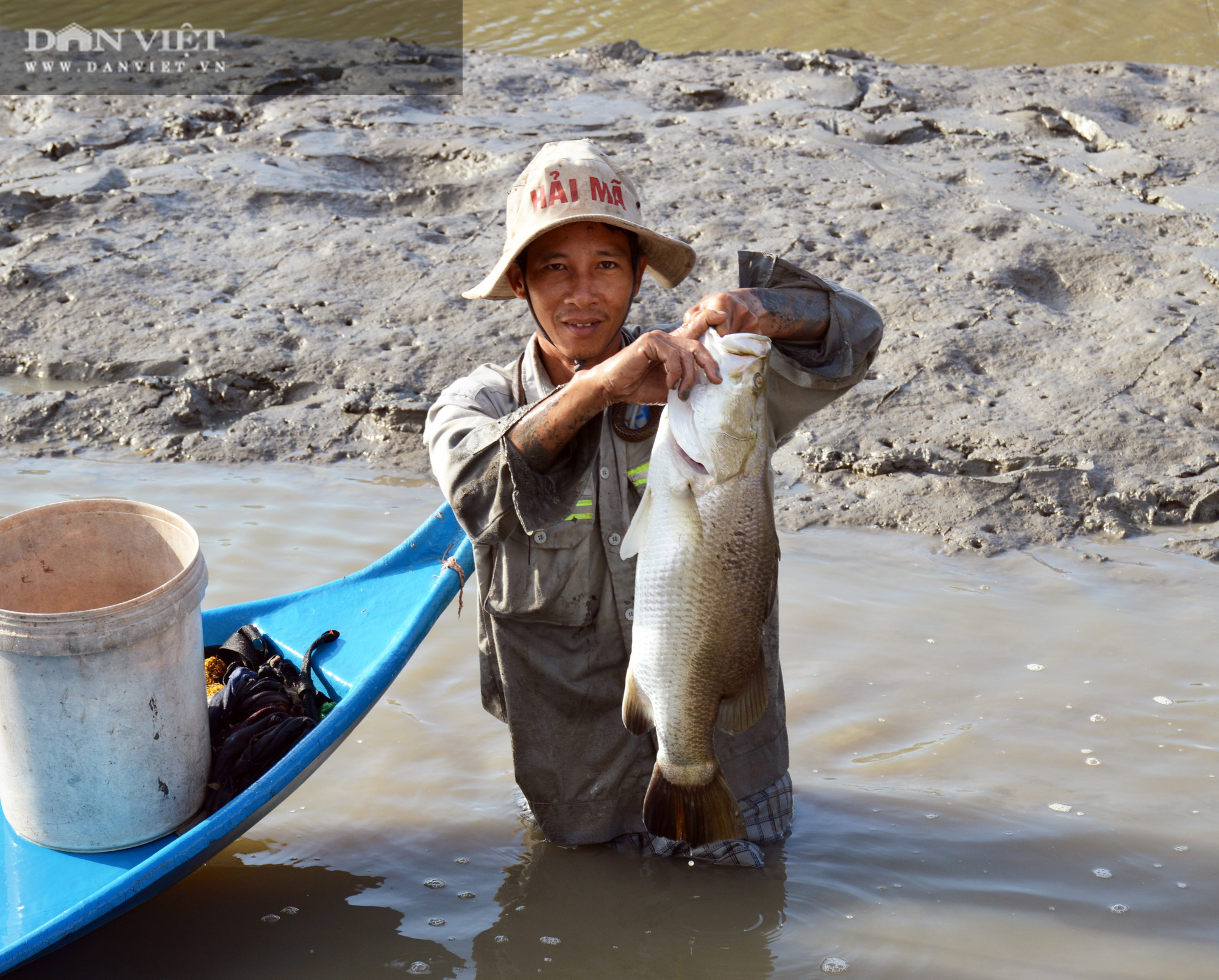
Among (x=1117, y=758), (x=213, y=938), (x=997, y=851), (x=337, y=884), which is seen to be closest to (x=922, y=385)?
(x=1117, y=758)

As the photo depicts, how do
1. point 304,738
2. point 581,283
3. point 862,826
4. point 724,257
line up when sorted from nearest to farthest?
1. point 581,283
2. point 304,738
3. point 862,826
4. point 724,257

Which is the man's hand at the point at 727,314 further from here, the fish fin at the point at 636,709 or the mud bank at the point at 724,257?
the mud bank at the point at 724,257

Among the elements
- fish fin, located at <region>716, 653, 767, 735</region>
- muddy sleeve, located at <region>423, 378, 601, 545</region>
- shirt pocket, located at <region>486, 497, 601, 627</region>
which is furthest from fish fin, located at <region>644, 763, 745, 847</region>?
muddy sleeve, located at <region>423, 378, 601, 545</region>

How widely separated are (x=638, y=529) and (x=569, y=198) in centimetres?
87

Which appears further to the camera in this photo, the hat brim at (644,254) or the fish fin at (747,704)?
the hat brim at (644,254)

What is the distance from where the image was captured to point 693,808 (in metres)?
2.63

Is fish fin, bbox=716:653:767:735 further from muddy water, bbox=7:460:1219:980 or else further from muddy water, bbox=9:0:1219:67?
muddy water, bbox=9:0:1219:67

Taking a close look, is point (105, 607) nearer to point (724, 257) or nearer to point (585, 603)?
point (585, 603)

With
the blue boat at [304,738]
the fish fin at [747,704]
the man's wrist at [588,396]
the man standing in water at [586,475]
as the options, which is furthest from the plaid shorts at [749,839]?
the man's wrist at [588,396]

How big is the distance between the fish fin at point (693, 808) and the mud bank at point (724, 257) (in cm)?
279

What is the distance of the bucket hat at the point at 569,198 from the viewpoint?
277cm

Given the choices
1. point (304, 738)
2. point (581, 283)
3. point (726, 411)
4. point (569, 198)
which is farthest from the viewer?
point (304, 738)

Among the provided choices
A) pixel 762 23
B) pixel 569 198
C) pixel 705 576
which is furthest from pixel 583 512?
pixel 762 23

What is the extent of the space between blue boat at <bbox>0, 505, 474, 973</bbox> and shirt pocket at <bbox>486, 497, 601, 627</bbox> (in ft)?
1.52
